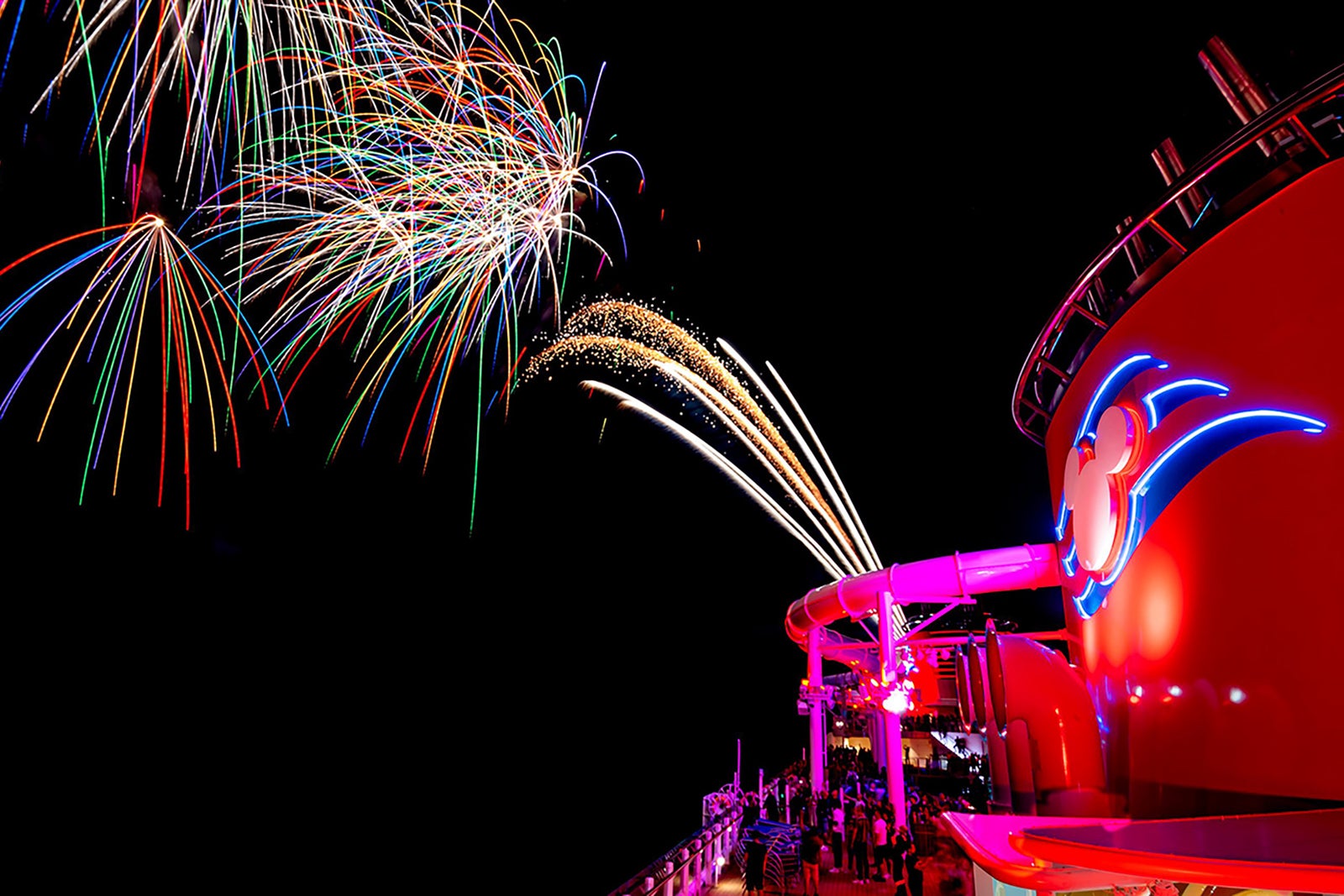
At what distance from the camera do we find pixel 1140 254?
5.09 m

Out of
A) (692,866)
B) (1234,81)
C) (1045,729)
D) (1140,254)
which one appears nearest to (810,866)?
(692,866)

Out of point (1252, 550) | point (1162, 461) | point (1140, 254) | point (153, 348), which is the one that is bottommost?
point (1252, 550)

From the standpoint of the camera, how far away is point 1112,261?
5.51 m

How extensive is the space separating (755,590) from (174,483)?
62.3 meters

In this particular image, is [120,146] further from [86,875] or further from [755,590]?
[755,590]

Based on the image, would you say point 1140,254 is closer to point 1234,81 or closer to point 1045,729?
point 1234,81

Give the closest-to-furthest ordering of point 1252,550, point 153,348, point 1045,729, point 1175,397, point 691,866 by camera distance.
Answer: point 1252,550
point 1175,397
point 1045,729
point 691,866
point 153,348

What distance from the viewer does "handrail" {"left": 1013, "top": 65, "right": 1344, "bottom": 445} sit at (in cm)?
352

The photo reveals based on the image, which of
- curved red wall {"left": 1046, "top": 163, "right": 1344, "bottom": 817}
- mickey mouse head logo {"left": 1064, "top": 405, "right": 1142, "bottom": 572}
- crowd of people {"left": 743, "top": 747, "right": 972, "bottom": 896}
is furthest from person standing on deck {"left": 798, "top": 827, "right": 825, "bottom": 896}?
curved red wall {"left": 1046, "top": 163, "right": 1344, "bottom": 817}

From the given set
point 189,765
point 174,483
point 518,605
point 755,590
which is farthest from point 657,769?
point 174,483

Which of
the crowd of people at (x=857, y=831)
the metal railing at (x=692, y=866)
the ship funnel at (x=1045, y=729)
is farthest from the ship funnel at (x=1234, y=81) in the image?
the crowd of people at (x=857, y=831)

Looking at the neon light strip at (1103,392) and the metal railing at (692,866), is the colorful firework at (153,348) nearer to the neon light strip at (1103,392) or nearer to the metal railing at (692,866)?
the metal railing at (692,866)

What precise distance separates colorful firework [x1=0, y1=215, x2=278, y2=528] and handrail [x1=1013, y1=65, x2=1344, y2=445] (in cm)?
1248

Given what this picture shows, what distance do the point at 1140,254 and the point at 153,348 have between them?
27.0 m
